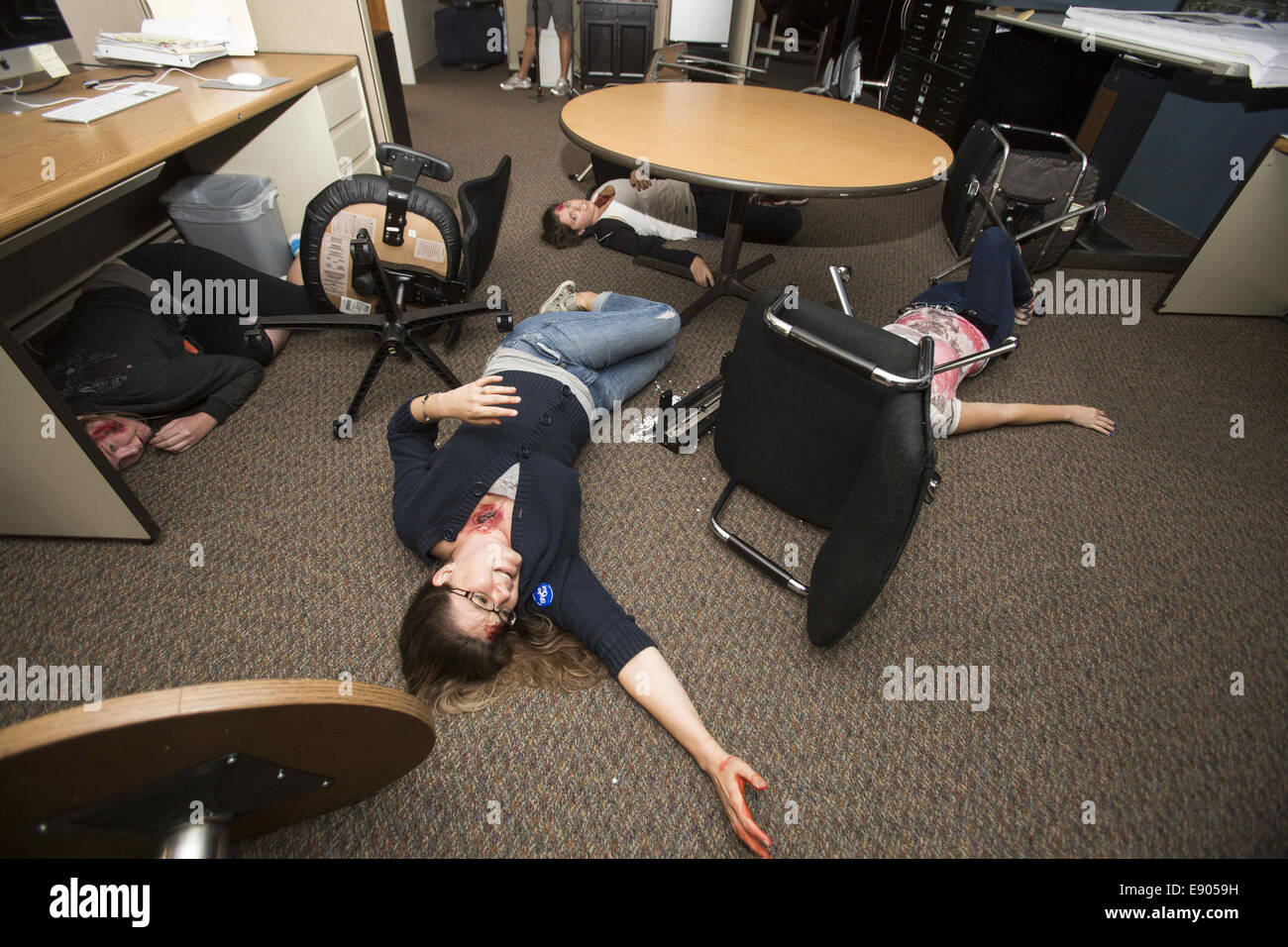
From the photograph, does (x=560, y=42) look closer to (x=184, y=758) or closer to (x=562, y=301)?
(x=562, y=301)

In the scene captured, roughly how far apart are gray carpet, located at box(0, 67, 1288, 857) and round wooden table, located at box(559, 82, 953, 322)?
0.67m

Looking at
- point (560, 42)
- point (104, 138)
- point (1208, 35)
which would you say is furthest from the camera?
point (560, 42)

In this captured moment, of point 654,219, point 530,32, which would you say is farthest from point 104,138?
point 530,32

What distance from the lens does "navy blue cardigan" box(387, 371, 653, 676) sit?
118 centimetres

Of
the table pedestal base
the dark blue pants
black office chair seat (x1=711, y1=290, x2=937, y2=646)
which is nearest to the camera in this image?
black office chair seat (x1=711, y1=290, x2=937, y2=646)

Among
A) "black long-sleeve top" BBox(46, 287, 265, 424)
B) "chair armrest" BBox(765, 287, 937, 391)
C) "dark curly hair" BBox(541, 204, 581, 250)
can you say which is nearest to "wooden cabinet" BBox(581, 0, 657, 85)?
"dark curly hair" BBox(541, 204, 581, 250)

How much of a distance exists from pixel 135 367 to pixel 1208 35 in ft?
12.9

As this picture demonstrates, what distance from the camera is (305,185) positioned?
229 centimetres

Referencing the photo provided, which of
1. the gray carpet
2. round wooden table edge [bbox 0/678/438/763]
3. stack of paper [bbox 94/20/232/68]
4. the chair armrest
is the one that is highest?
stack of paper [bbox 94/20/232/68]

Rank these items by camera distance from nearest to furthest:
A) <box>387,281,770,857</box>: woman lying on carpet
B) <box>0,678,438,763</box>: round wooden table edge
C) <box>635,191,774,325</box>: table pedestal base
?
1. <box>0,678,438,763</box>: round wooden table edge
2. <box>387,281,770,857</box>: woman lying on carpet
3. <box>635,191,774,325</box>: table pedestal base

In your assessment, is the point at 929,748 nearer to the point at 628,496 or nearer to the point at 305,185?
the point at 628,496

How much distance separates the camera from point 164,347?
168cm

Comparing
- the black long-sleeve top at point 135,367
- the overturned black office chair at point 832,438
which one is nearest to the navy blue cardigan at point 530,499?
the overturned black office chair at point 832,438

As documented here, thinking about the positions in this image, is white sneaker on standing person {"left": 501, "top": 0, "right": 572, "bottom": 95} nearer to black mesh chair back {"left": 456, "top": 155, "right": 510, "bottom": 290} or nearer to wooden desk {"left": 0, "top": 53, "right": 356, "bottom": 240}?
wooden desk {"left": 0, "top": 53, "right": 356, "bottom": 240}
